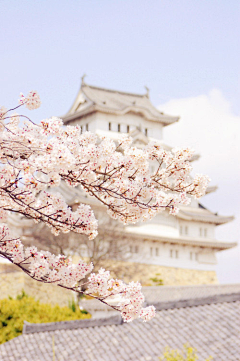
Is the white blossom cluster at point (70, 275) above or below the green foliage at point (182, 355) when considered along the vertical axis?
above

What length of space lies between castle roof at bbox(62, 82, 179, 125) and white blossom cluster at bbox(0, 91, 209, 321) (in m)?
35.8

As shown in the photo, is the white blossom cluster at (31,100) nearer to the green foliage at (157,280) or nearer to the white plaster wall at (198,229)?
the green foliage at (157,280)

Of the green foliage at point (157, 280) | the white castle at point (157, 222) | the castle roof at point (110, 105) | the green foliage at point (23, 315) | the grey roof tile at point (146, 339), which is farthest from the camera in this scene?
the castle roof at point (110, 105)

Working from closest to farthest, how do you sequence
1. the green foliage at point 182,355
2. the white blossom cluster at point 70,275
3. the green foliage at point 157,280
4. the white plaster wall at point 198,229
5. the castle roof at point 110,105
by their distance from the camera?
the white blossom cluster at point 70,275, the green foliage at point 182,355, the green foliage at point 157,280, the castle roof at point 110,105, the white plaster wall at point 198,229

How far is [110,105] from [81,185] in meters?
38.2

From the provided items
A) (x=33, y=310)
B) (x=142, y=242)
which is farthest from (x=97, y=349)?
(x=142, y=242)

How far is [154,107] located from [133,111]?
147 inches

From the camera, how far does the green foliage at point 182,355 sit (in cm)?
1101

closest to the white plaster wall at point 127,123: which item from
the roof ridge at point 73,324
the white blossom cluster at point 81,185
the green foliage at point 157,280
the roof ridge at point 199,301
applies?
the green foliage at point 157,280

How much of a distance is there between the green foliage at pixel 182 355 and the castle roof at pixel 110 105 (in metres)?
31.4

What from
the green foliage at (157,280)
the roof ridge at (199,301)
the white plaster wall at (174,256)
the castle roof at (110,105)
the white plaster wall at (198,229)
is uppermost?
the castle roof at (110,105)

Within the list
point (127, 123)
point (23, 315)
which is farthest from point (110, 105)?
point (23, 315)

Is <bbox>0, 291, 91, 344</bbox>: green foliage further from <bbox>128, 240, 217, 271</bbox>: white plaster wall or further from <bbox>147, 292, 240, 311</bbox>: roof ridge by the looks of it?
<bbox>128, 240, 217, 271</bbox>: white plaster wall

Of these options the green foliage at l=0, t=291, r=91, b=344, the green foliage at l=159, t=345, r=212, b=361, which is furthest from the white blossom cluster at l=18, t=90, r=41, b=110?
the green foliage at l=0, t=291, r=91, b=344
